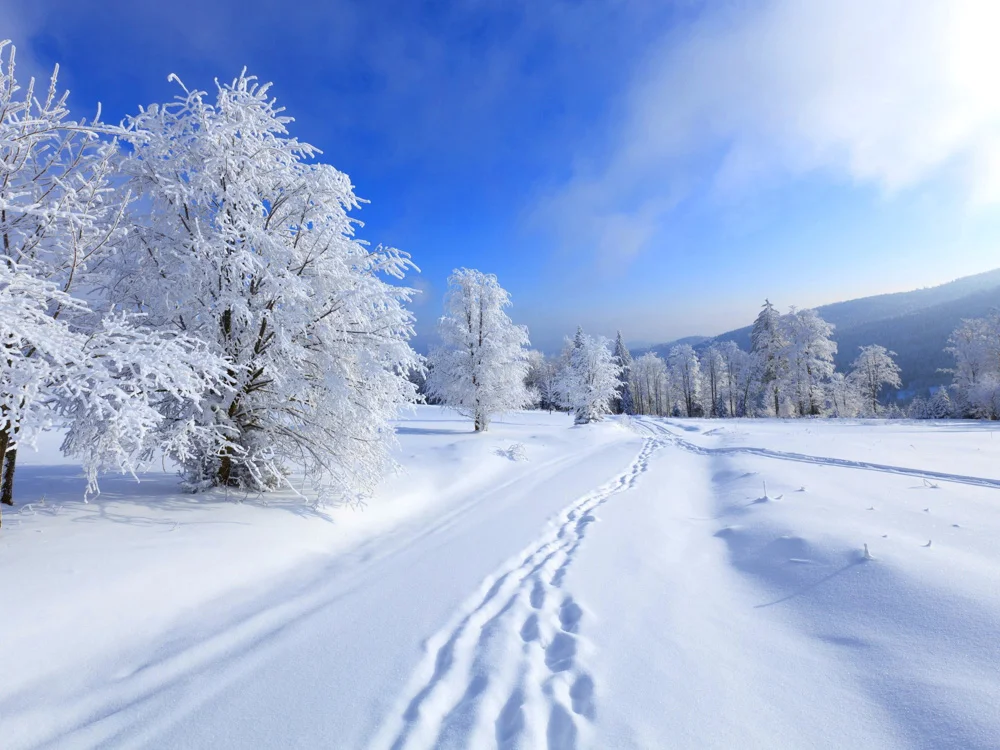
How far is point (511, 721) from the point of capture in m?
2.66

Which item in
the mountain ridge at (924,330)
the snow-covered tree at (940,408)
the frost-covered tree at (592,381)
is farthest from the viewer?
the mountain ridge at (924,330)

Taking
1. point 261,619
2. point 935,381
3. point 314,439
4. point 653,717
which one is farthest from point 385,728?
point 935,381

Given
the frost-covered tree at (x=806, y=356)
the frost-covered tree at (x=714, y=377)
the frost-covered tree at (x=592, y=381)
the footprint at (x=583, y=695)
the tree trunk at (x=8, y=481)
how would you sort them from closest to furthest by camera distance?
the footprint at (x=583, y=695) < the tree trunk at (x=8, y=481) < the frost-covered tree at (x=592, y=381) < the frost-covered tree at (x=806, y=356) < the frost-covered tree at (x=714, y=377)

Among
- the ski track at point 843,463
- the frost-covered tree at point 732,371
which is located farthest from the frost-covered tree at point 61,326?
the frost-covered tree at point 732,371

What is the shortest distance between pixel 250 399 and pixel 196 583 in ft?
11.7

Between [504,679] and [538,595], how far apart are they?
156 cm

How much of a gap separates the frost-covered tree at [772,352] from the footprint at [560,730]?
1672 inches

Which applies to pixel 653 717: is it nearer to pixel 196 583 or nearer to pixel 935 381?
pixel 196 583

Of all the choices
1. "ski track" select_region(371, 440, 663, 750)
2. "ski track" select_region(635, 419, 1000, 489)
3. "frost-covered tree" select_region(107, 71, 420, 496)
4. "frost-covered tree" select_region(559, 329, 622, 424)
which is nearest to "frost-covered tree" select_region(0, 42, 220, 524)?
"frost-covered tree" select_region(107, 71, 420, 496)

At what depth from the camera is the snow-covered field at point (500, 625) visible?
8.52 feet

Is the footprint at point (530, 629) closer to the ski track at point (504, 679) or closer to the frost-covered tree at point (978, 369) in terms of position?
the ski track at point (504, 679)

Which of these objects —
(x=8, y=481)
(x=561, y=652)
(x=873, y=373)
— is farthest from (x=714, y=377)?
(x=8, y=481)

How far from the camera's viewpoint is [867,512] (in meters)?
6.04

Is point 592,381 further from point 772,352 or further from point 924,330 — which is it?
point 924,330
